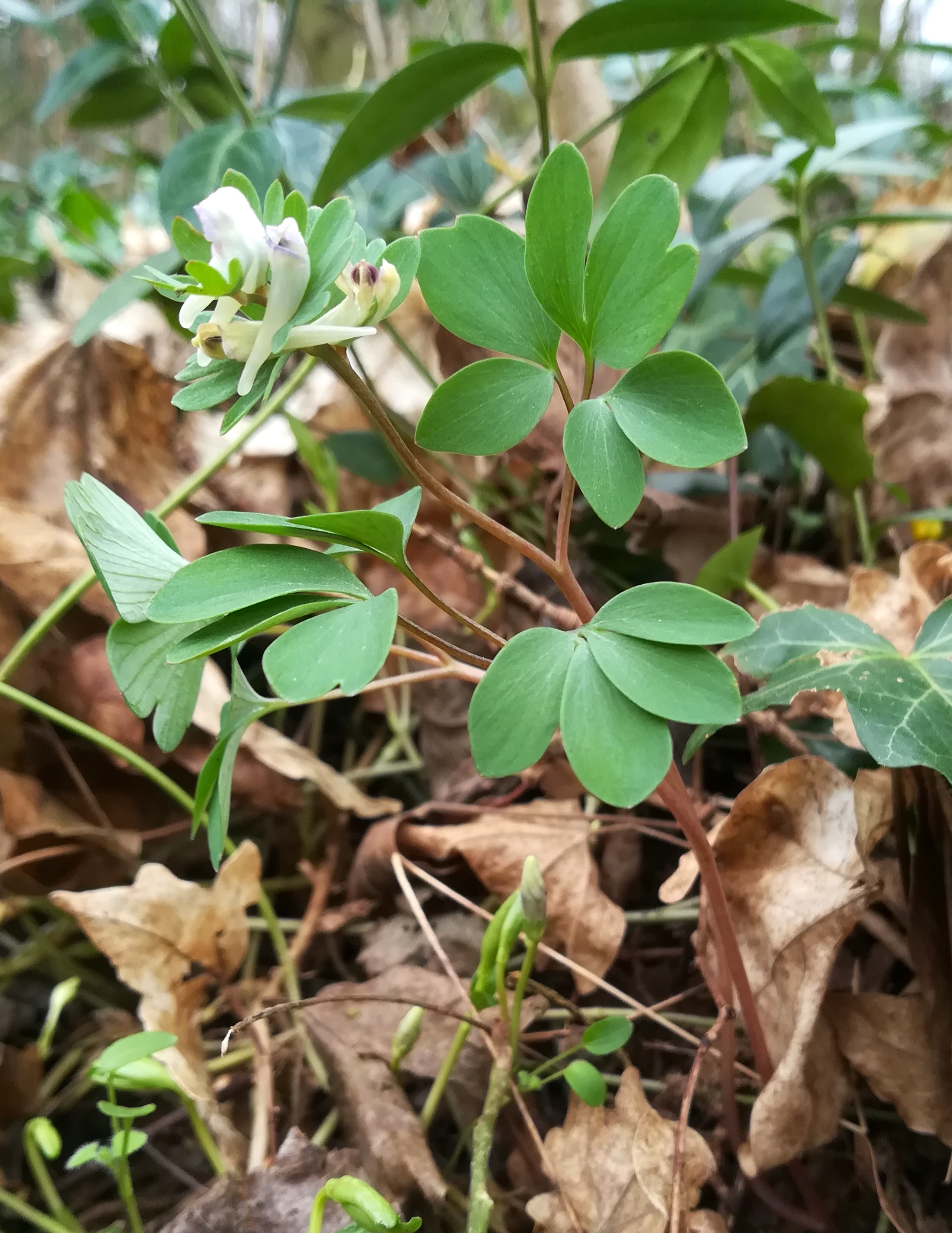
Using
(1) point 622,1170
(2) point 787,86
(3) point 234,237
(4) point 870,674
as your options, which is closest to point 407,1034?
(1) point 622,1170

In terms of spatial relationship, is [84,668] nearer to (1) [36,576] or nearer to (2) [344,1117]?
(1) [36,576]

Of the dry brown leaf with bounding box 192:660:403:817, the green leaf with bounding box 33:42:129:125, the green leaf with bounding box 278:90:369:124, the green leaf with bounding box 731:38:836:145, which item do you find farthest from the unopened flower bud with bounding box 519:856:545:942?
the green leaf with bounding box 33:42:129:125

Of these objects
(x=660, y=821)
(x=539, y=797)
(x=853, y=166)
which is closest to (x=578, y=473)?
(x=660, y=821)

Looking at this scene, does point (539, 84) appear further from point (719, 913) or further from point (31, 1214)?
point (31, 1214)

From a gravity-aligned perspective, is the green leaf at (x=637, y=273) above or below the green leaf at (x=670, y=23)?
below

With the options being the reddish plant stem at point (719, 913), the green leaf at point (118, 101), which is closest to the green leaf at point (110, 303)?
the green leaf at point (118, 101)

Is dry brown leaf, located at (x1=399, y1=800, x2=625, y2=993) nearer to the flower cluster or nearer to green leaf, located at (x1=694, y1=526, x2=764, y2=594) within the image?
green leaf, located at (x1=694, y1=526, x2=764, y2=594)

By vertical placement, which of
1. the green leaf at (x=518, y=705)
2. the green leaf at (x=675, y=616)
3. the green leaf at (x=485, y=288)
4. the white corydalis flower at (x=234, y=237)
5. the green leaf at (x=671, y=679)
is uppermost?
the white corydalis flower at (x=234, y=237)

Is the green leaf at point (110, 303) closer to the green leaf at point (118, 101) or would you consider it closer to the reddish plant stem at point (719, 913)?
the green leaf at point (118, 101)
